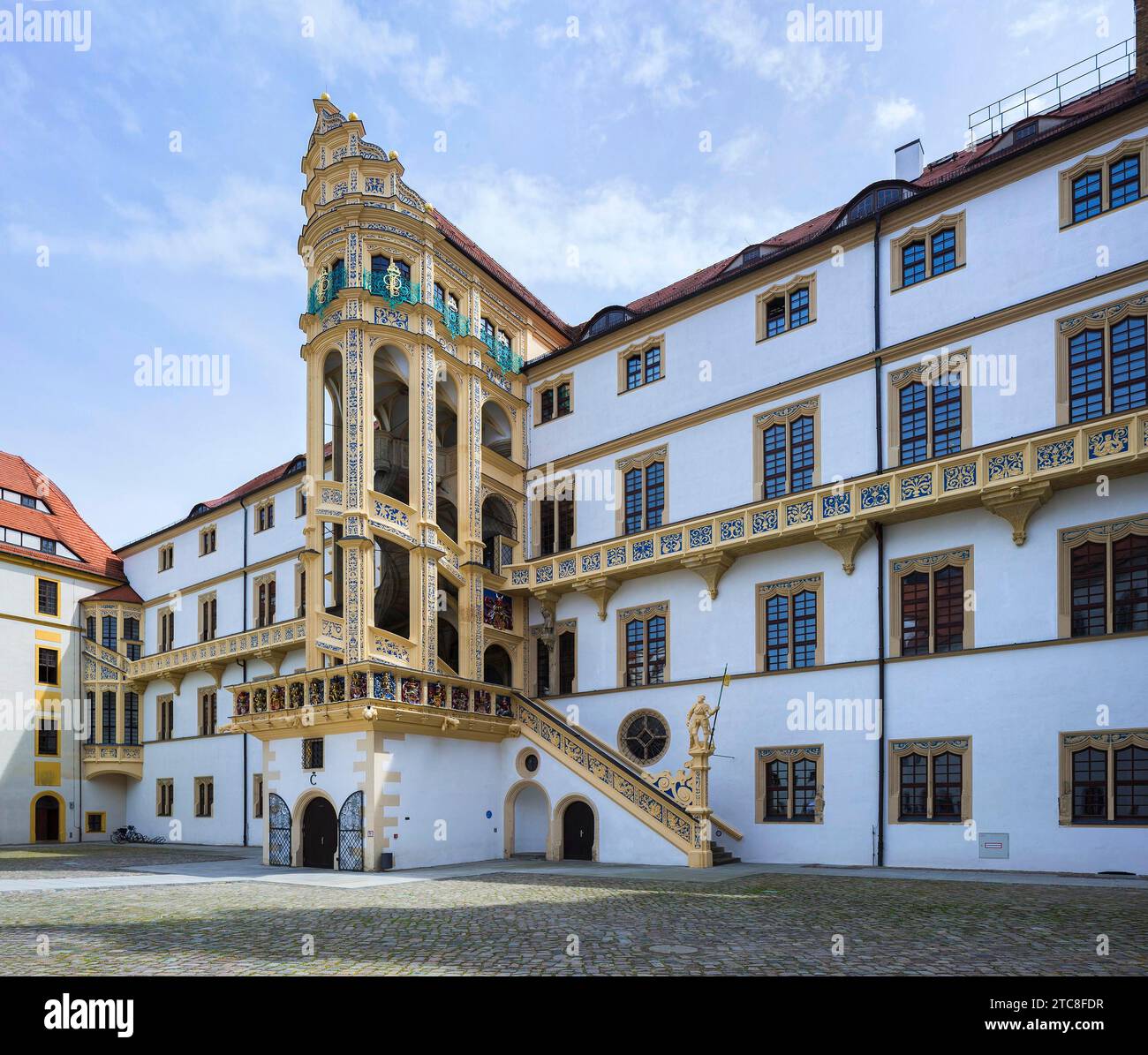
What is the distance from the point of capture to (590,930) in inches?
560

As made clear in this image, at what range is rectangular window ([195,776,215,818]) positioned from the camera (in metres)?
43.8

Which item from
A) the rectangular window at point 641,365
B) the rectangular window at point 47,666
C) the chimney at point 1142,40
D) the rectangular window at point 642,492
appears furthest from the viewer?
the rectangular window at point 47,666

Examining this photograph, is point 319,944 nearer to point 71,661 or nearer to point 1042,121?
point 1042,121

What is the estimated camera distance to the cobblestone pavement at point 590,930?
Result: 11.3m

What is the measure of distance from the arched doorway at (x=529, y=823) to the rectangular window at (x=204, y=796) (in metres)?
18.5

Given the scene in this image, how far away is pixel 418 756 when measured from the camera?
92.0 ft

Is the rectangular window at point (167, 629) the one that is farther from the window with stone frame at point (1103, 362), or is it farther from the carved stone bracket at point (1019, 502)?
the window with stone frame at point (1103, 362)

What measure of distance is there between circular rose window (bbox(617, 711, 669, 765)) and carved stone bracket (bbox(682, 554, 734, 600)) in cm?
414

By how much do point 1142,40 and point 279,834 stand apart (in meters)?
32.2

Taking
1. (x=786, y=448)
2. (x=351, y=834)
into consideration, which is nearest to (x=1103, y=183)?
(x=786, y=448)

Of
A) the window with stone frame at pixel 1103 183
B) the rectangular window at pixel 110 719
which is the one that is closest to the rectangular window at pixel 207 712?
the rectangular window at pixel 110 719

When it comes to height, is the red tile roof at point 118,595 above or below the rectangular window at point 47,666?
above

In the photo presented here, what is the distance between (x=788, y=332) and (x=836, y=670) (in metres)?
9.94

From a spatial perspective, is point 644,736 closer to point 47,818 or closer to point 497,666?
point 497,666
